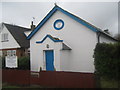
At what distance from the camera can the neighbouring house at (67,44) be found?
10914 millimetres

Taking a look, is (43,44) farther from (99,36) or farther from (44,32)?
(99,36)

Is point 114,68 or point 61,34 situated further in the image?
point 61,34

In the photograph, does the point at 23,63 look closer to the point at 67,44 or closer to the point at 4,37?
the point at 67,44

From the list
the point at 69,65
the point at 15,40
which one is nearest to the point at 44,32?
the point at 69,65

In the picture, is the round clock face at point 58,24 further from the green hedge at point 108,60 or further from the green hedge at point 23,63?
the green hedge at point 108,60

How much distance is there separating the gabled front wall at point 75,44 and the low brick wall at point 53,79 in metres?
3.03

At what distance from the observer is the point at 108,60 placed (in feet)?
24.3

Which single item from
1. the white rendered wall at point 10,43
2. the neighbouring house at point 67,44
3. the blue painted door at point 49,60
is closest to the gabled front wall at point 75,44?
the neighbouring house at point 67,44

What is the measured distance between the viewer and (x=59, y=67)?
10711mm

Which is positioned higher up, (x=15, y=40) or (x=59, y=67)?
(x=15, y=40)

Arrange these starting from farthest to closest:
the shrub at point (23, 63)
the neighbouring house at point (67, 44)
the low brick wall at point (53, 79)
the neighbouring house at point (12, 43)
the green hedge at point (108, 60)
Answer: the neighbouring house at point (12, 43)
the shrub at point (23, 63)
the neighbouring house at point (67, 44)
the green hedge at point (108, 60)
the low brick wall at point (53, 79)

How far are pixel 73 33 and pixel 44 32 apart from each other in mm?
3115

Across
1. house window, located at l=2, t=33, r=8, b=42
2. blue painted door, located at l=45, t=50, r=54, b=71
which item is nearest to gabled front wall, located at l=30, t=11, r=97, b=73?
blue painted door, located at l=45, t=50, r=54, b=71

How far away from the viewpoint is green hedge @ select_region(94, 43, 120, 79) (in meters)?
7.10
